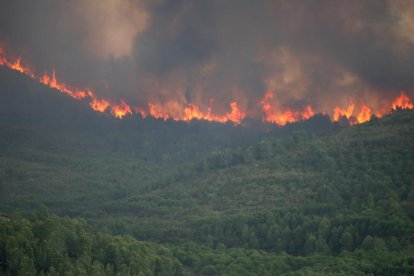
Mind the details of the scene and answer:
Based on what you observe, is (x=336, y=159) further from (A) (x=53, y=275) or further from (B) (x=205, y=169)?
(A) (x=53, y=275)

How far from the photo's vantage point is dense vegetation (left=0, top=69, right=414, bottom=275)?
79.6m

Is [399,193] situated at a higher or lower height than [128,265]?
higher

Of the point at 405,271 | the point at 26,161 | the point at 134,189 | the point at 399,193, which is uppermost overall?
the point at 26,161

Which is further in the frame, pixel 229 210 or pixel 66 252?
pixel 229 210

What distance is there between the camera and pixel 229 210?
13462 cm

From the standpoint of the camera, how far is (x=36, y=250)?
2653 inches

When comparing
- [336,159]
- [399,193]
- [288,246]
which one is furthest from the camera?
[336,159]

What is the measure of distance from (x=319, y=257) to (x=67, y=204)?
75768mm

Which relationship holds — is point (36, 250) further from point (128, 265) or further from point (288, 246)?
point (288, 246)

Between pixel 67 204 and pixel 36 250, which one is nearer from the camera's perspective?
pixel 36 250

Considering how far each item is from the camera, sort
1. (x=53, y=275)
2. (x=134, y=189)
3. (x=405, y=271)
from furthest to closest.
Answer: (x=134, y=189)
(x=405, y=271)
(x=53, y=275)

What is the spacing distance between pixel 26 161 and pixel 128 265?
107162 mm

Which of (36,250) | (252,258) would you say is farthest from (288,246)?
(36,250)

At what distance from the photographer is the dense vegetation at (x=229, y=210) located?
261 ft
